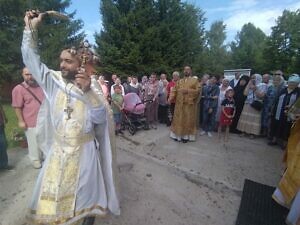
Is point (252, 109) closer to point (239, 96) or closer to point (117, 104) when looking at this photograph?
point (239, 96)

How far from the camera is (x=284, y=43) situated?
30312mm

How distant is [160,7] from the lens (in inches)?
894

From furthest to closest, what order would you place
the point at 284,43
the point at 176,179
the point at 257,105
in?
1. the point at 284,43
2. the point at 257,105
3. the point at 176,179

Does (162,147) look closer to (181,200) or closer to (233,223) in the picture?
(181,200)

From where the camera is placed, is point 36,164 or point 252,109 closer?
point 36,164

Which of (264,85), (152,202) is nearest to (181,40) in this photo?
(264,85)

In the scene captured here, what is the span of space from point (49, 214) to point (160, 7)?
72.4ft

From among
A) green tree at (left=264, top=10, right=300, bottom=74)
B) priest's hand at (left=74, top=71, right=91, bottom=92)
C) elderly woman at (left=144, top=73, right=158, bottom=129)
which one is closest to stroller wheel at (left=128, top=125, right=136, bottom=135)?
elderly woman at (left=144, top=73, right=158, bottom=129)

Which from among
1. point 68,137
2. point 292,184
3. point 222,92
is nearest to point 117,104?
point 222,92

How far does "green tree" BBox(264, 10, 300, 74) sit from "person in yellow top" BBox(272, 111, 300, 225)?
25.6 metres

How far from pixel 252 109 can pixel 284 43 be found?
83.6ft

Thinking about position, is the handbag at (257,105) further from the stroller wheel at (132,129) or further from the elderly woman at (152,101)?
the stroller wheel at (132,129)

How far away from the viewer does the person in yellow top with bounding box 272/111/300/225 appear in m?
3.73

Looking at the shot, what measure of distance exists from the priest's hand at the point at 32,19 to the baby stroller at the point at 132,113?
630 centimetres
